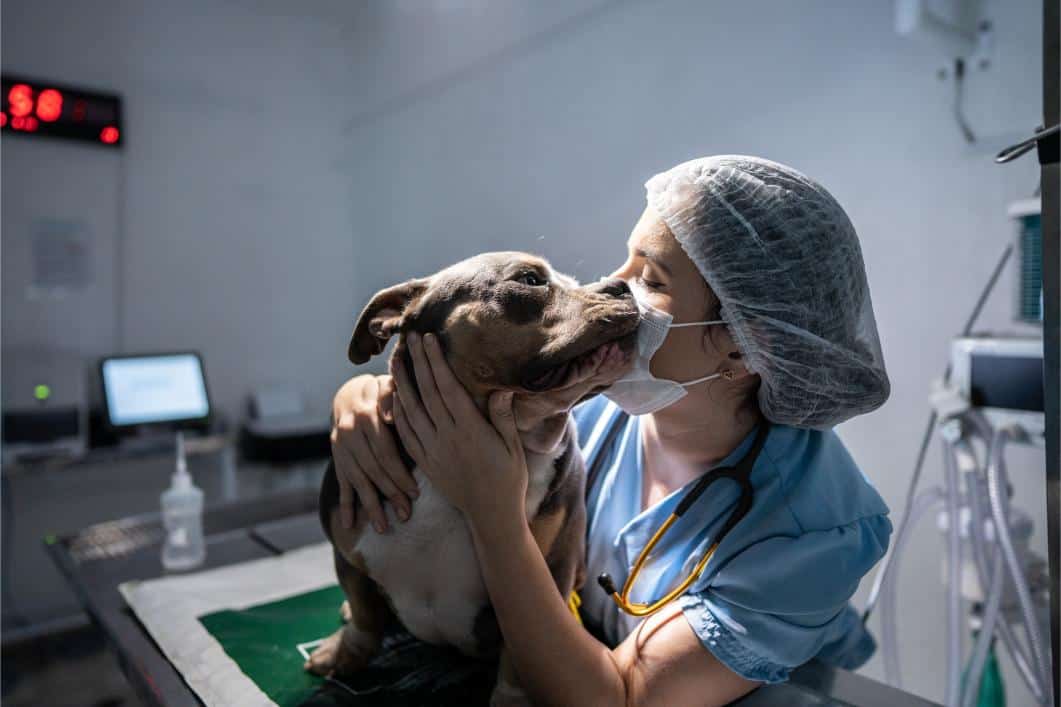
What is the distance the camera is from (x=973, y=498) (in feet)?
4.45

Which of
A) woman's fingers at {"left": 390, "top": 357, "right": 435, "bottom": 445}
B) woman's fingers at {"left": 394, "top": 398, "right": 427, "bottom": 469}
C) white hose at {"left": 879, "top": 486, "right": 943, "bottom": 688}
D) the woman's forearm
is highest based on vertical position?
woman's fingers at {"left": 390, "top": 357, "right": 435, "bottom": 445}

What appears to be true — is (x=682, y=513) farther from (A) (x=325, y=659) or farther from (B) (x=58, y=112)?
(B) (x=58, y=112)

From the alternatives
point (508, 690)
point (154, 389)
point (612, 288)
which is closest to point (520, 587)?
point (508, 690)

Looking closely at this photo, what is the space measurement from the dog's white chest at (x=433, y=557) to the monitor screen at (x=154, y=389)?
2.31 meters

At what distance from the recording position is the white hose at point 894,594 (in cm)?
148

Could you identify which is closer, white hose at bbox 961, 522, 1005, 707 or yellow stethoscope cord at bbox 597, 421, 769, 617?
yellow stethoscope cord at bbox 597, 421, 769, 617

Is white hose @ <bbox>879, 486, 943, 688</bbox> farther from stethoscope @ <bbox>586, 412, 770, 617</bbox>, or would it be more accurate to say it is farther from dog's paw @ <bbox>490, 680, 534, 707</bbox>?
dog's paw @ <bbox>490, 680, 534, 707</bbox>

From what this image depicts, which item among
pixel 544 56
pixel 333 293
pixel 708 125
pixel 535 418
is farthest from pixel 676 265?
pixel 333 293

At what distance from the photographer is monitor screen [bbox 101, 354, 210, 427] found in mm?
2756

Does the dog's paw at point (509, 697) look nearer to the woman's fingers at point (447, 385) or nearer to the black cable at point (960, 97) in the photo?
the woman's fingers at point (447, 385)

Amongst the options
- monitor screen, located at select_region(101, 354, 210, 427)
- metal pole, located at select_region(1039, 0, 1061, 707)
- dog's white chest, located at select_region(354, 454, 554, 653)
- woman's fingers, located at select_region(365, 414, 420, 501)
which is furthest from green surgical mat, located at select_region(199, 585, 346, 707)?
monitor screen, located at select_region(101, 354, 210, 427)

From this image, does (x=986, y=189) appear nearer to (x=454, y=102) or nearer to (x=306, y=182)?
(x=454, y=102)

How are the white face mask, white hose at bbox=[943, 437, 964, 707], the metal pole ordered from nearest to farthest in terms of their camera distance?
the metal pole → the white face mask → white hose at bbox=[943, 437, 964, 707]

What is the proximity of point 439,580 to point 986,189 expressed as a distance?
4.62 feet
